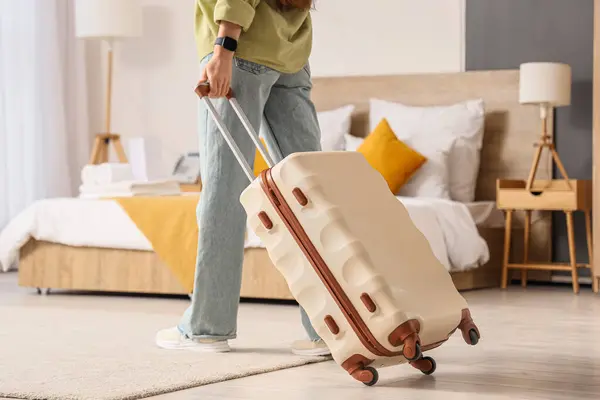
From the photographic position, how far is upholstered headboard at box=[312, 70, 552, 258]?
5230 mm

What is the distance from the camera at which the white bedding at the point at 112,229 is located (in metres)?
4.44

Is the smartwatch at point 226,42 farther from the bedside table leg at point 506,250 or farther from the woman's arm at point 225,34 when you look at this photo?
the bedside table leg at point 506,250

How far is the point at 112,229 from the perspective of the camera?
4504mm

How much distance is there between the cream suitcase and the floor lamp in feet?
12.6

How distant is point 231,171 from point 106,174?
2.41 m

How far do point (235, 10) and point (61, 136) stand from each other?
3.95m

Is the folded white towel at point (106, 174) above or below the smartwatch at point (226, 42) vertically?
below

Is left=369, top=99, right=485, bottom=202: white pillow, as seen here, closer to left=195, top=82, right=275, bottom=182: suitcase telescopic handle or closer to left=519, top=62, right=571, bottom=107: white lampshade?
left=519, top=62, right=571, bottom=107: white lampshade

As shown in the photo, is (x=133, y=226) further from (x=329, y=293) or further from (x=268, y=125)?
(x=329, y=293)

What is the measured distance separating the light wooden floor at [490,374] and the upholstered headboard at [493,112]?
1.64 m

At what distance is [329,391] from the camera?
2203 millimetres

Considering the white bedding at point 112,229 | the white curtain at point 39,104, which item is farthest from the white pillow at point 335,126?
the white curtain at point 39,104

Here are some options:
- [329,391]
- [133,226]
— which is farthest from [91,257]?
[329,391]

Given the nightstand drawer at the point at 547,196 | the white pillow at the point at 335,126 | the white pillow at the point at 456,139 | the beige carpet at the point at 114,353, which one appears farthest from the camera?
the white pillow at the point at 335,126
